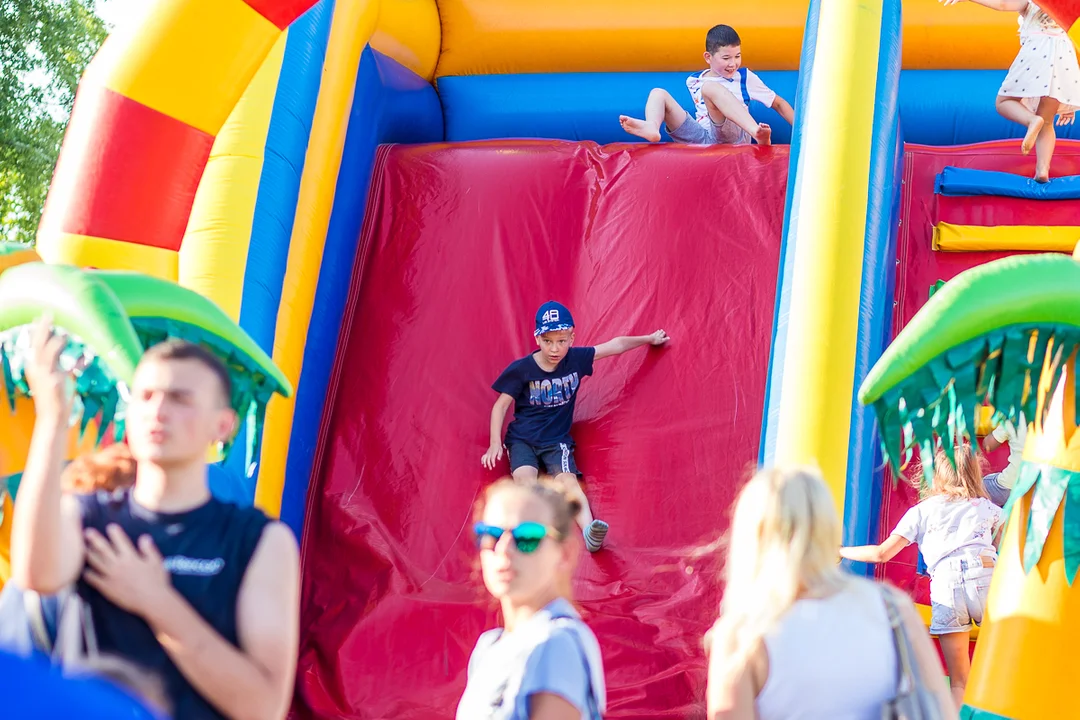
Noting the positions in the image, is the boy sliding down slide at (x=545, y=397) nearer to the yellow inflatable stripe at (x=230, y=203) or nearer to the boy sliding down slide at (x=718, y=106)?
the yellow inflatable stripe at (x=230, y=203)

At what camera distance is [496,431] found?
12.4 feet

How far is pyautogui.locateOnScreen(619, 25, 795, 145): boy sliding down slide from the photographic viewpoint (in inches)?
178

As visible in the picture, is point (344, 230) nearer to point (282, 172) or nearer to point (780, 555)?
point (282, 172)

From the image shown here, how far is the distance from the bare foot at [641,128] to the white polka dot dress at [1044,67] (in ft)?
3.84

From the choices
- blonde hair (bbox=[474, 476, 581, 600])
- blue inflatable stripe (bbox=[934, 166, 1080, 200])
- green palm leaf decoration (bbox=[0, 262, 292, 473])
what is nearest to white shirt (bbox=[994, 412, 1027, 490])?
blue inflatable stripe (bbox=[934, 166, 1080, 200])

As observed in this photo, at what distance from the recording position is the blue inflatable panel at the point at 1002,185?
4.09m

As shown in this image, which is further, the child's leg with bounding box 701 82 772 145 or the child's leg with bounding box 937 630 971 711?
the child's leg with bounding box 701 82 772 145

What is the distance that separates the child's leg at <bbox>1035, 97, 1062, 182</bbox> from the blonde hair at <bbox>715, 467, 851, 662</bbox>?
277 centimetres

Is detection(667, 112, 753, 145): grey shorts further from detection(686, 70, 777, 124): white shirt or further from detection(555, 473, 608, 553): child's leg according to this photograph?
detection(555, 473, 608, 553): child's leg

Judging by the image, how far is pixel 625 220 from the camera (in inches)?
167

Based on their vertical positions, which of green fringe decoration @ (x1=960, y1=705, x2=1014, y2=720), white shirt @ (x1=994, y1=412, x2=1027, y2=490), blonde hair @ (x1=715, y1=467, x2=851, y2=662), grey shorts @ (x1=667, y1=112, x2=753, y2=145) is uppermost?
grey shorts @ (x1=667, y1=112, x2=753, y2=145)

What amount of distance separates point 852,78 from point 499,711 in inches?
84.3

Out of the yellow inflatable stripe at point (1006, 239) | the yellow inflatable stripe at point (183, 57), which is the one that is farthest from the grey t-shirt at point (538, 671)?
the yellow inflatable stripe at point (1006, 239)

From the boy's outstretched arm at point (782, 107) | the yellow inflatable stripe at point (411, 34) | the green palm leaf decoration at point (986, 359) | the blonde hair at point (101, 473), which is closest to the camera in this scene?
the blonde hair at point (101, 473)
